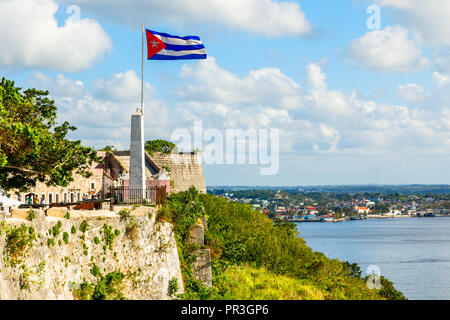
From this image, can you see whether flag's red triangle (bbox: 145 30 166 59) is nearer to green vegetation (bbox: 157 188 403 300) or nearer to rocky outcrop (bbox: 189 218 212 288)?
green vegetation (bbox: 157 188 403 300)

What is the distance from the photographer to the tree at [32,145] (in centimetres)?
2188

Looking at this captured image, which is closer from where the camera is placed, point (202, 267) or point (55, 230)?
point (55, 230)

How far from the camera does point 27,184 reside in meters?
25.5

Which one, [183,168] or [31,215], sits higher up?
[183,168]

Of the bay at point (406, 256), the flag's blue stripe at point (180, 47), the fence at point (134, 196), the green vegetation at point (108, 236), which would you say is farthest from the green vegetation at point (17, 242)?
the bay at point (406, 256)

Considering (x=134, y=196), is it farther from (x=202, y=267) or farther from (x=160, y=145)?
(x=160, y=145)

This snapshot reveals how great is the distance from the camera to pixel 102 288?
1820cm

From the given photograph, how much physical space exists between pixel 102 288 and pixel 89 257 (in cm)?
106

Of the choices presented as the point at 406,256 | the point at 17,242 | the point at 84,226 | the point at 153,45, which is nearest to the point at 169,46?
the point at 153,45

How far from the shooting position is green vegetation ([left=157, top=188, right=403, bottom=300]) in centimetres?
2436

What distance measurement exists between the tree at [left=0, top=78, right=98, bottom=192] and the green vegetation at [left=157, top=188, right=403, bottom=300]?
486 centimetres
